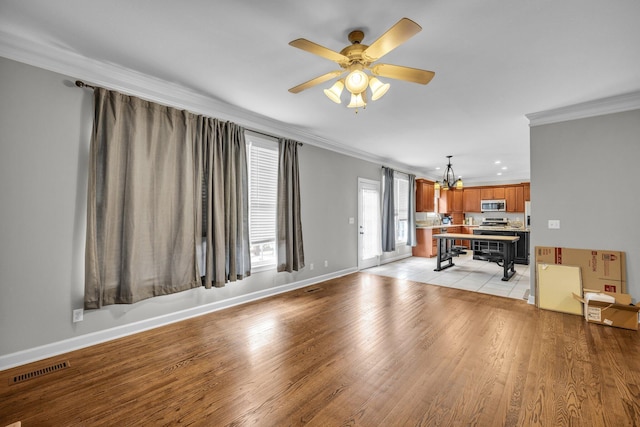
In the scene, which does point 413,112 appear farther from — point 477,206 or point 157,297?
point 477,206

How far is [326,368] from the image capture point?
231 centimetres

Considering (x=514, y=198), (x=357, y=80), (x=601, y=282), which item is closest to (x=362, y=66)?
(x=357, y=80)

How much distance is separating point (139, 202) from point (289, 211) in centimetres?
213

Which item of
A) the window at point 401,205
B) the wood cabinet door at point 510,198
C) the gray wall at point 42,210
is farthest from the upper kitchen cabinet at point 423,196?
the gray wall at point 42,210

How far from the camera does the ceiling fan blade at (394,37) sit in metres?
1.58

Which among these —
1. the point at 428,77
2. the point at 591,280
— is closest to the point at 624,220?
the point at 591,280

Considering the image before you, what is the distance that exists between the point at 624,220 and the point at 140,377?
217 inches

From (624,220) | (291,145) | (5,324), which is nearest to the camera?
(5,324)

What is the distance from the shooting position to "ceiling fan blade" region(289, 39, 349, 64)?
1.75 metres

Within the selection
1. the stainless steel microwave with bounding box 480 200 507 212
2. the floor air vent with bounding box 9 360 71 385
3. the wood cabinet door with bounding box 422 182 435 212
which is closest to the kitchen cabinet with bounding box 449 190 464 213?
the stainless steel microwave with bounding box 480 200 507 212

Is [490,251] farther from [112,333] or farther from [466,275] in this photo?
[112,333]

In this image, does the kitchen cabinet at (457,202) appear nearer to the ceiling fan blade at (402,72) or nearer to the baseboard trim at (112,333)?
the baseboard trim at (112,333)

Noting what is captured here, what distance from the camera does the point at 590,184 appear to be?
3627 millimetres

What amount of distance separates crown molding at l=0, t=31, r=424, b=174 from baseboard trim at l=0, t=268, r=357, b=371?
2.48m
